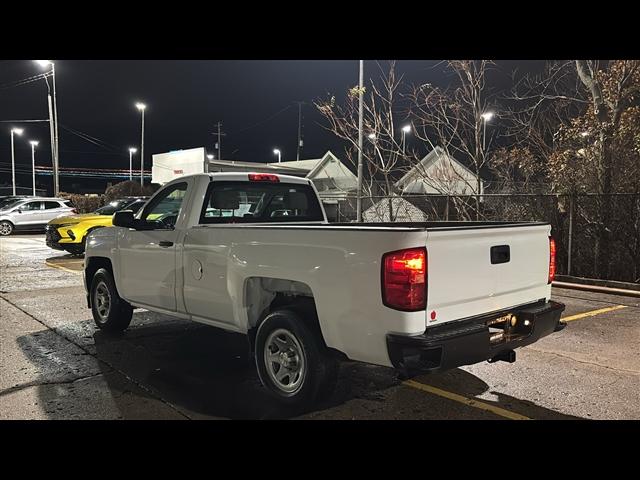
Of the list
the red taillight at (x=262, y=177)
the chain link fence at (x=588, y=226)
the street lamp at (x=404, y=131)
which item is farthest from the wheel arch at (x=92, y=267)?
the street lamp at (x=404, y=131)

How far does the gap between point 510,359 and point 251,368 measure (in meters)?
2.46

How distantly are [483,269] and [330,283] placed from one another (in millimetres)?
1141

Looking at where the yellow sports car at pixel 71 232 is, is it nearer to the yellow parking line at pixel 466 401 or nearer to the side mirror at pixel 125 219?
the side mirror at pixel 125 219

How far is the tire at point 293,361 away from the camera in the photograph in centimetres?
399

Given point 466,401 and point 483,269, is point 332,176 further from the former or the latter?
point 483,269

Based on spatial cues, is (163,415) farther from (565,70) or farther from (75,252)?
(565,70)

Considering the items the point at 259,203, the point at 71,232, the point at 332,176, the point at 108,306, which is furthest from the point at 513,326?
the point at 332,176

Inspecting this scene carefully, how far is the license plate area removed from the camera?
13.4ft

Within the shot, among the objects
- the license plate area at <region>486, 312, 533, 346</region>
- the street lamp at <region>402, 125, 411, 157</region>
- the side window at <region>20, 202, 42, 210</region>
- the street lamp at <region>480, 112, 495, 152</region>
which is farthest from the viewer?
the side window at <region>20, 202, 42, 210</region>

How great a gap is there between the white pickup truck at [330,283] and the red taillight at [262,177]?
1 centimetres

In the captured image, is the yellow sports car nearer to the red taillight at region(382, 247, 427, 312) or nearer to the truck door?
the truck door

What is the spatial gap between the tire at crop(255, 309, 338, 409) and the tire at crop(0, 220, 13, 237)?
2324cm

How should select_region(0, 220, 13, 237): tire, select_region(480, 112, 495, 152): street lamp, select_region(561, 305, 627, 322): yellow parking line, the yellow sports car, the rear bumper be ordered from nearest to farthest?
the rear bumper < select_region(561, 305, 627, 322): yellow parking line < select_region(480, 112, 495, 152): street lamp < the yellow sports car < select_region(0, 220, 13, 237): tire

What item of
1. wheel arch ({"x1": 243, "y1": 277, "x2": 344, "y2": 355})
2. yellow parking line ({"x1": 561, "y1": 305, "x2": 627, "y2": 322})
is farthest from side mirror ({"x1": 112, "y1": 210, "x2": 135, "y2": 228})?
yellow parking line ({"x1": 561, "y1": 305, "x2": 627, "y2": 322})
